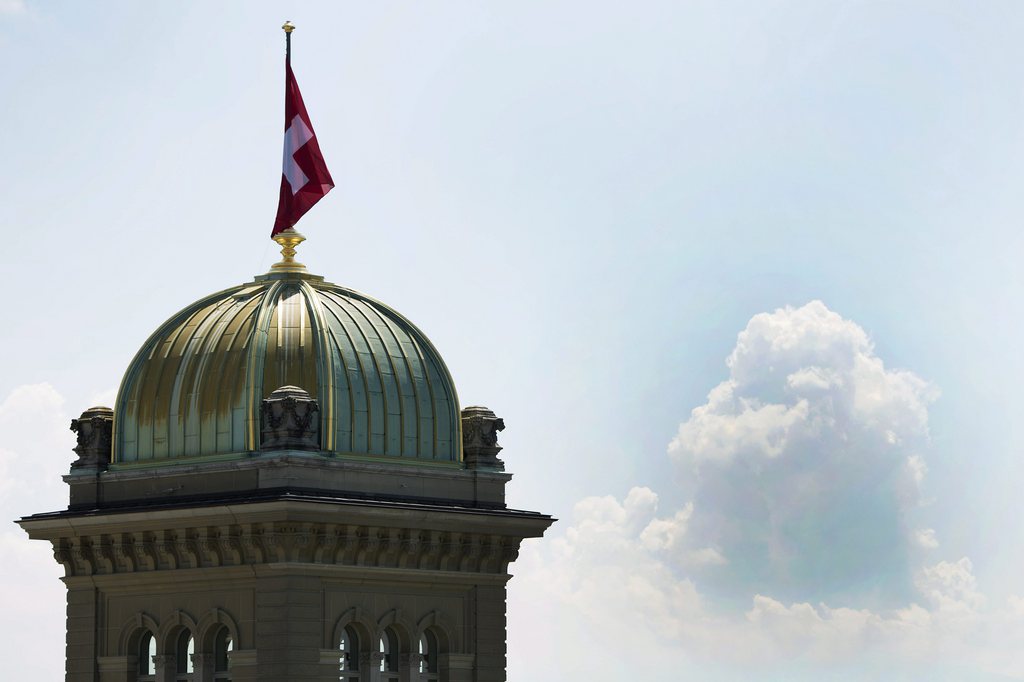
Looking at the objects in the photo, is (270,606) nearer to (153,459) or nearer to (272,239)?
(153,459)

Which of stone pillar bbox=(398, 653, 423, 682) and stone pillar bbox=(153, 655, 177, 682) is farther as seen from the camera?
stone pillar bbox=(398, 653, 423, 682)

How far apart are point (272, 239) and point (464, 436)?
6.50m

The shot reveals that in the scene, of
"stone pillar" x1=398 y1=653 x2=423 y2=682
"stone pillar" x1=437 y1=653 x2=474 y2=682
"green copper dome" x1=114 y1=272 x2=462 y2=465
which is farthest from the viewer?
"stone pillar" x1=437 y1=653 x2=474 y2=682

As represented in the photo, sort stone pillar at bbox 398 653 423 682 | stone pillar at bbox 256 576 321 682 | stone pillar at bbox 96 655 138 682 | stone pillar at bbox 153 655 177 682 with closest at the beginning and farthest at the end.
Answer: stone pillar at bbox 256 576 321 682 < stone pillar at bbox 153 655 177 682 < stone pillar at bbox 398 653 423 682 < stone pillar at bbox 96 655 138 682

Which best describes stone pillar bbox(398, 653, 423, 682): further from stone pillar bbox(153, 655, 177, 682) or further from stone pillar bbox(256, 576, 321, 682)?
stone pillar bbox(153, 655, 177, 682)

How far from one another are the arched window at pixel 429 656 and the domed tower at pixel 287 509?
0.03m

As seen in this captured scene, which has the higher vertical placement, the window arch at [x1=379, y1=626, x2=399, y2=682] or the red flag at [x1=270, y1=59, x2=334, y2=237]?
the red flag at [x1=270, y1=59, x2=334, y2=237]

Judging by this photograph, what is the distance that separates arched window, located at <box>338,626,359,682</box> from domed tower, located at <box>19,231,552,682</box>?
0.04 meters

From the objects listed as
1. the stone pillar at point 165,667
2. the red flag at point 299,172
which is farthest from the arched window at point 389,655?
the red flag at point 299,172

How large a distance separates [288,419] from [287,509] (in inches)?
75.3

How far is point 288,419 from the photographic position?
58344 millimetres

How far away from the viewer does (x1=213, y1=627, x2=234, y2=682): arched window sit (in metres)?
59.5

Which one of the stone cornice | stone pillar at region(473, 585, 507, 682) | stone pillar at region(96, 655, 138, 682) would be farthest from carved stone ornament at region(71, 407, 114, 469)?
stone pillar at region(473, 585, 507, 682)

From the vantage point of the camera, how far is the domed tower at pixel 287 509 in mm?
58562
